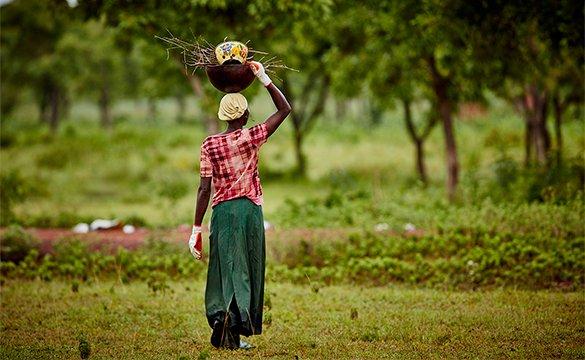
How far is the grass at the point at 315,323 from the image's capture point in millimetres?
7156

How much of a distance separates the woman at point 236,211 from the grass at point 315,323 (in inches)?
15.6

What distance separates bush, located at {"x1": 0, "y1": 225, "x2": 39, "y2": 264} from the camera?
11766 mm

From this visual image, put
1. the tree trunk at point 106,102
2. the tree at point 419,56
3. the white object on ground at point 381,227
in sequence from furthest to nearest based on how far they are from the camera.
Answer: the tree trunk at point 106,102 → the tree at point 419,56 → the white object on ground at point 381,227

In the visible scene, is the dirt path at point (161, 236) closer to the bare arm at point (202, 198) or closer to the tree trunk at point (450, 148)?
the bare arm at point (202, 198)

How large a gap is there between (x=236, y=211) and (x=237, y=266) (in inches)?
17.1

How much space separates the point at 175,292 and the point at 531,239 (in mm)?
4453

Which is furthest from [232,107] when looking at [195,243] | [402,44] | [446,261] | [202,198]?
[402,44]

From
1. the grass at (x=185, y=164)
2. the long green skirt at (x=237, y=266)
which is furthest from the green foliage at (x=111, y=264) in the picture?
the long green skirt at (x=237, y=266)

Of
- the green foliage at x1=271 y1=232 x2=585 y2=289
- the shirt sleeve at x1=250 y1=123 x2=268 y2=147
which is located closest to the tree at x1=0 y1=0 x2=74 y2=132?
the green foliage at x1=271 y1=232 x2=585 y2=289

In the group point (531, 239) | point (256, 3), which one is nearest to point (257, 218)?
point (531, 239)

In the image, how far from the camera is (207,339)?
774 cm

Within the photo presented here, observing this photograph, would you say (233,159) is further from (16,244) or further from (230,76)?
(16,244)

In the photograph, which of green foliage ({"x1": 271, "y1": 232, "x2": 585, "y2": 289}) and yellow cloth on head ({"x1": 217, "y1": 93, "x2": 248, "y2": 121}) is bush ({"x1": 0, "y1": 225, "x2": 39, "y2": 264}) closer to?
green foliage ({"x1": 271, "y1": 232, "x2": 585, "y2": 289})

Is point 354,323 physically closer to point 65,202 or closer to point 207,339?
point 207,339
